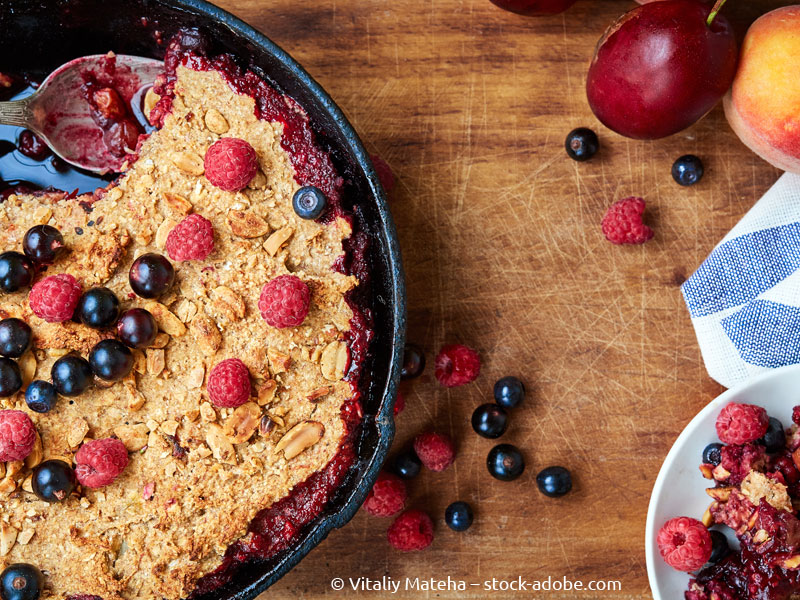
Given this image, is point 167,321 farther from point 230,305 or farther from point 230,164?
point 230,164

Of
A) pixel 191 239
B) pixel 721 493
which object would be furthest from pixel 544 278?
pixel 191 239

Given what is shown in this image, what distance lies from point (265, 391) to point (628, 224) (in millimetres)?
1361

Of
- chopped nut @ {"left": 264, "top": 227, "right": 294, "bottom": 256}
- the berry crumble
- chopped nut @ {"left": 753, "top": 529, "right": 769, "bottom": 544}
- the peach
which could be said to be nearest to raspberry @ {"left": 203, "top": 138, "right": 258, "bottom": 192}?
chopped nut @ {"left": 264, "top": 227, "right": 294, "bottom": 256}

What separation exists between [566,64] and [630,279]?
82 centimetres

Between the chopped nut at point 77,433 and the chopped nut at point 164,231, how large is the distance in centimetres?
57

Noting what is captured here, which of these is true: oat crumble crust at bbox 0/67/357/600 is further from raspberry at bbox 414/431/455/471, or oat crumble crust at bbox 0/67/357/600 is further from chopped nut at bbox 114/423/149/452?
raspberry at bbox 414/431/455/471

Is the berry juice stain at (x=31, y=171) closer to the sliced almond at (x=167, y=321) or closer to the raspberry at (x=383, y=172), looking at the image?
the sliced almond at (x=167, y=321)

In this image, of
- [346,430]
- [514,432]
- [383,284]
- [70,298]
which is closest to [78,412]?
[70,298]

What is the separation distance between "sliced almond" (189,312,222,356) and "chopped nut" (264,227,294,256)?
27 centimetres

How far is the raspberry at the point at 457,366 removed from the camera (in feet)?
7.83

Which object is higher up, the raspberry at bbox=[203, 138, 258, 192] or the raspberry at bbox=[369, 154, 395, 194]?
the raspberry at bbox=[203, 138, 258, 192]

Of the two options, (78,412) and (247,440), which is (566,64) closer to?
(247,440)

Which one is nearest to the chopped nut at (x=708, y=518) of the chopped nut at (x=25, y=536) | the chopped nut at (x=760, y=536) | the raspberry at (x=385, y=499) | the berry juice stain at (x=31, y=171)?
the chopped nut at (x=760, y=536)

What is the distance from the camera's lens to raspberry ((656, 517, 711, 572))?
2.17 metres
